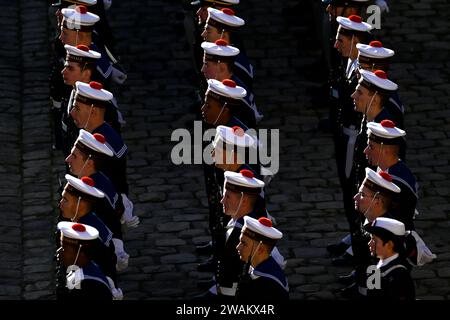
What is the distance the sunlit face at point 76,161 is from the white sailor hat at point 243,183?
1738 mm

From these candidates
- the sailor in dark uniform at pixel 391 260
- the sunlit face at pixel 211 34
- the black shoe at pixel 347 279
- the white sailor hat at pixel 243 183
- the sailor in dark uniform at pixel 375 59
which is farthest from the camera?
the sunlit face at pixel 211 34

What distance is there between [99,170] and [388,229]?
371 centimetres

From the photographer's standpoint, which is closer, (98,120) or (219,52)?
(98,120)

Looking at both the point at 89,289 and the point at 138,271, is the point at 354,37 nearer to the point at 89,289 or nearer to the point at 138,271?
the point at 138,271

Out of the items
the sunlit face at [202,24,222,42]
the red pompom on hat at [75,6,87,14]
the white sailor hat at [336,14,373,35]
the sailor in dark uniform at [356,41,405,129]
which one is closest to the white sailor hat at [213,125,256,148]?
the sailor in dark uniform at [356,41,405,129]

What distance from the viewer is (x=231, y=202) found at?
19.4m

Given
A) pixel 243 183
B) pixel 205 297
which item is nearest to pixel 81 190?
pixel 243 183

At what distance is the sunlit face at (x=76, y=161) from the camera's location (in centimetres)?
2027

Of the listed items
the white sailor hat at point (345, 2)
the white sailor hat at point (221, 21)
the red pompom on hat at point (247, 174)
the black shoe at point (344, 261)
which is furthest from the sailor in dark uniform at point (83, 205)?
the white sailor hat at point (345, 2)

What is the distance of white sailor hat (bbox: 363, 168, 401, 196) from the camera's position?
19.3 meters

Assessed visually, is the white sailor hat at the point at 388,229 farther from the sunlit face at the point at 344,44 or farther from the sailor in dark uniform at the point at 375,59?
the sunlit face at the point at 344,44

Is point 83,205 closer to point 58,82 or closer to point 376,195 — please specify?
point 376,195

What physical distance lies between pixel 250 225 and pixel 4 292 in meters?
4.34
